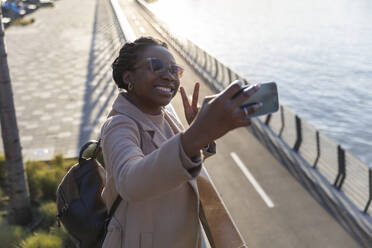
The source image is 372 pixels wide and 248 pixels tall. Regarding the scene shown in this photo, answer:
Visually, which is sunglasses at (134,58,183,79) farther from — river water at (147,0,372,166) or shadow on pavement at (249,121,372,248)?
river water at (147,0,372,166)

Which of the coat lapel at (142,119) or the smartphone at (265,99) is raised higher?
the smartphone at (265,99)

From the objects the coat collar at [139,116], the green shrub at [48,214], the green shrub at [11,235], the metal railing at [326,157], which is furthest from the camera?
the metal railing at [326,157]

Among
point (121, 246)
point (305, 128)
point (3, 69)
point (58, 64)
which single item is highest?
point (121, 246)

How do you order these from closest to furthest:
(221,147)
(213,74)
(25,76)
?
(221,147)
(25,76)
(213,74)

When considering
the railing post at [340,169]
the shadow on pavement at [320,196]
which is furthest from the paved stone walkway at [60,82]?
the railing post at [340,169]

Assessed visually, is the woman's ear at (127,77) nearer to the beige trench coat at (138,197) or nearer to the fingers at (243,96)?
Answer: the beige trench coat at (138,197)

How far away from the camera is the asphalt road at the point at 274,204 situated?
8.88 m

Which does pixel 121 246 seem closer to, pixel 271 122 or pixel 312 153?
pixel 312 153

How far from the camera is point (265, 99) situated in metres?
1.28

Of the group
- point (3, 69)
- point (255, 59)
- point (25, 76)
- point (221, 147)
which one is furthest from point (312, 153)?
point (255, 59)

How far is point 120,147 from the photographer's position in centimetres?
152

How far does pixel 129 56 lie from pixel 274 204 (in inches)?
349

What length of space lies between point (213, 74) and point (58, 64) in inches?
364

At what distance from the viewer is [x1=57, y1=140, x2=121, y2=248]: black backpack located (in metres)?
2.12
